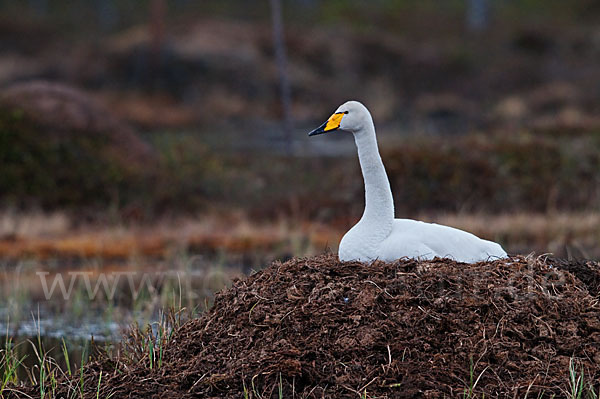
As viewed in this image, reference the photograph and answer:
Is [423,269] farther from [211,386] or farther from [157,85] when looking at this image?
[157,85]

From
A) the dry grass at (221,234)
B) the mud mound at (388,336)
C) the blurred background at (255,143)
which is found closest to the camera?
the mud mound at (388,336)

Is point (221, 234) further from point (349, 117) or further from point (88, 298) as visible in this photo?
point (349, 117)

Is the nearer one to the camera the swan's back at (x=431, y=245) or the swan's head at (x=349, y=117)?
the swan's back at (x=431, y=245)

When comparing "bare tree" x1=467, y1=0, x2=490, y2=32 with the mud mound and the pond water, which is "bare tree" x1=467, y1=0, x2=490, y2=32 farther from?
the mud mound

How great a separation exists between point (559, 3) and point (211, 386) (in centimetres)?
5481

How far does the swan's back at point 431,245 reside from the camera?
6949 millimetres

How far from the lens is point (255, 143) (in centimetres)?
3216

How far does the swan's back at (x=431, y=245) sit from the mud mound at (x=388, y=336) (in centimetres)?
25

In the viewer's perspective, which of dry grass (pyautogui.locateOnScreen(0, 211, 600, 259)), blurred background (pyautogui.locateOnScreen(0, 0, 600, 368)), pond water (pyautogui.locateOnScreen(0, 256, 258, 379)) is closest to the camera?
pond water (pyautogui.locateOnScreen(0, 256, 258, 379))

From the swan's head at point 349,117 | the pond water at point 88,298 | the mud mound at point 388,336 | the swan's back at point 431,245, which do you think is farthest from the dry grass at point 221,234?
the mud mound at point 388,336

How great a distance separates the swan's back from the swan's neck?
115mm

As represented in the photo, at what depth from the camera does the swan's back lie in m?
6.95

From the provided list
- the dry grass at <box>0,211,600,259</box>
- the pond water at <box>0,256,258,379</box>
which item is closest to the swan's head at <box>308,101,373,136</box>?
the pond water at <box>0,256,258,379</box>

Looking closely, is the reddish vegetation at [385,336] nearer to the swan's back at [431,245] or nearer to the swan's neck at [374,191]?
the swan's back at [431,245]
